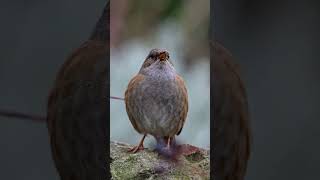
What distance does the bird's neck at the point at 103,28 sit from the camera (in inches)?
90.6

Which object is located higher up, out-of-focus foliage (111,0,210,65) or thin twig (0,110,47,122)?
out-of-focus foliage (111,0,210,65)

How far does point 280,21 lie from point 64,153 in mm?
932

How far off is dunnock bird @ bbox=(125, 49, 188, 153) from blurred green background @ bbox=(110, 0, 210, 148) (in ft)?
0.07

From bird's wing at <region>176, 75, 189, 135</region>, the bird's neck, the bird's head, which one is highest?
the bird's neck

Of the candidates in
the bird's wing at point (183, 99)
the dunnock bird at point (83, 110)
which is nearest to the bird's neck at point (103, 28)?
the dunnock bird at point (83, 110)

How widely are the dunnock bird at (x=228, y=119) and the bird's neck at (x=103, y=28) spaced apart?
37 cm

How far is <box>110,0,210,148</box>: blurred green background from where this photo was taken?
7.50ft

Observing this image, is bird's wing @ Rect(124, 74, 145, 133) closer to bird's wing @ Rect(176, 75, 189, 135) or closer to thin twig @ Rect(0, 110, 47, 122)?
bird's wing @ Rect(176, 75, 189, 135)

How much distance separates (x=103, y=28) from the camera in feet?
7.57

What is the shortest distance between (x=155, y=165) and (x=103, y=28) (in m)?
0.51

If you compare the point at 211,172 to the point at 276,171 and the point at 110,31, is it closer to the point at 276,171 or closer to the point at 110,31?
the point at 276,171

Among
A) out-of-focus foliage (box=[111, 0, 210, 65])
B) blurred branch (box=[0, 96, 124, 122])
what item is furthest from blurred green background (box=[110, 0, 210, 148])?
blurred branch (box=[0, 96, 124, 122])

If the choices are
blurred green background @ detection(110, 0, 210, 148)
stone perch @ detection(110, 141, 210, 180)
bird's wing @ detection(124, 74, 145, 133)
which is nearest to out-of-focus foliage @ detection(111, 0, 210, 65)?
blurred green background @ detection(110, 0, 210, 148)

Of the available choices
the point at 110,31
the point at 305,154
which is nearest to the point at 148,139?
the point at 110,31
